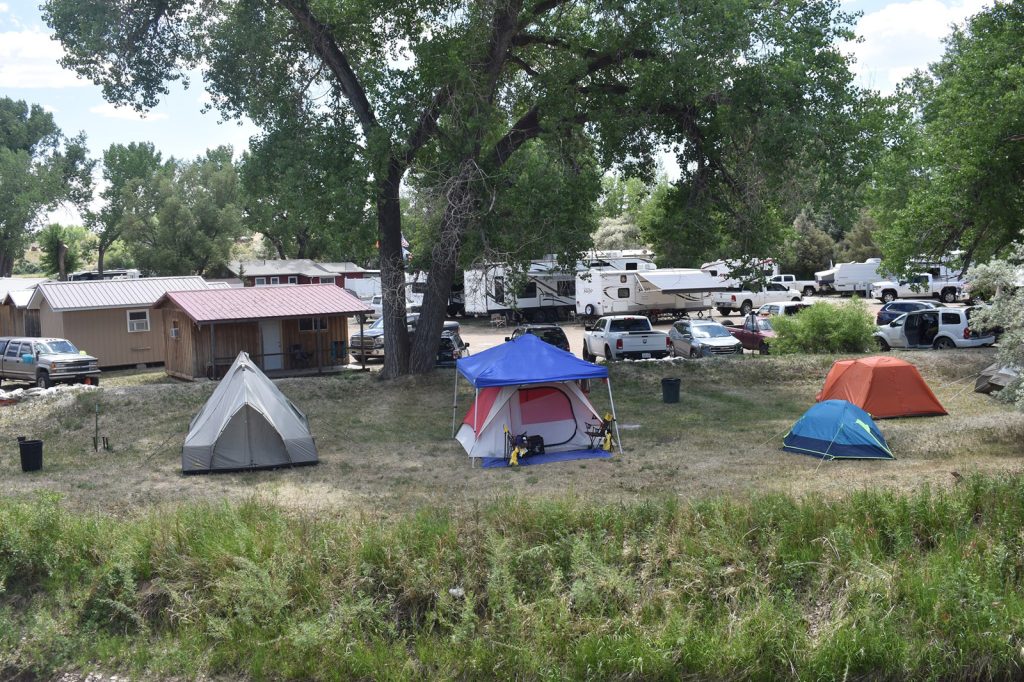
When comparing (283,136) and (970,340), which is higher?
(283,136)

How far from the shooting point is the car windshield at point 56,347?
25562mm

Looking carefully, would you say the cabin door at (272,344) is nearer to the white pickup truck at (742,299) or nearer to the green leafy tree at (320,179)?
the green leafy tree at (320,179)

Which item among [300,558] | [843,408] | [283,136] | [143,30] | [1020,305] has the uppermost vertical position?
[143,30]

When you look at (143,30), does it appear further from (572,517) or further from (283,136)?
(572,517)

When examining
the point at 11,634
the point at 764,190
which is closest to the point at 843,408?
the point at 764,190

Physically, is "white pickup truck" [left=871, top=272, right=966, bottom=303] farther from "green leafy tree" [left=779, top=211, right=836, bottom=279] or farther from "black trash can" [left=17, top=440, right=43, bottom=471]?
"black trash can" [left=17, top=440, right=43, bottom=471]

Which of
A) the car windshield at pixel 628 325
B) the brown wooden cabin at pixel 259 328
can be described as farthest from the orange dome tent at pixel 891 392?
the brown wooden cabin at pixel 259 328

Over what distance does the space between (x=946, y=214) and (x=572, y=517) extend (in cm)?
1544

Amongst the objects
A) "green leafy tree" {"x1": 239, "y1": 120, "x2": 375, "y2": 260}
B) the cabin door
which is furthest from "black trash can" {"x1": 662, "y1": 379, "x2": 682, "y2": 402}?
the cabin door

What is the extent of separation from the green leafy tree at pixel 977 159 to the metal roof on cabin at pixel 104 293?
2227 cm

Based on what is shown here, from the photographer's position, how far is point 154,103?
21375 mm

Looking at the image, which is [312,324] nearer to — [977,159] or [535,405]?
[535,405]

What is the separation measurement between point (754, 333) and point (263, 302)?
15.7m

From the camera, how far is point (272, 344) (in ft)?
89.5
